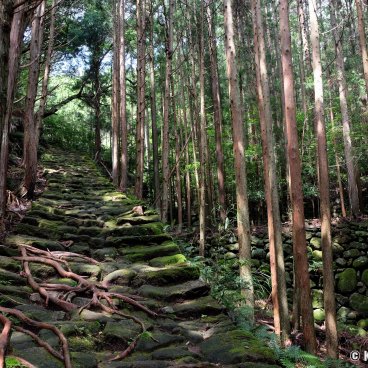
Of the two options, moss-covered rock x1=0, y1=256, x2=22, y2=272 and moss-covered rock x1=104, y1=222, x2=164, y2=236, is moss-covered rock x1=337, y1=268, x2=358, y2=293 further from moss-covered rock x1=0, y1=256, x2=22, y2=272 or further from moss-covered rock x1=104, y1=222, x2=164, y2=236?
moss-covered rock x1=0, y1=256, x2=22, y2=272

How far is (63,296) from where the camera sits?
3.77m

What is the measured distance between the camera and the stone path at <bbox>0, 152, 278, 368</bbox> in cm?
278

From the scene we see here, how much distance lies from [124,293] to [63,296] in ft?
2.15

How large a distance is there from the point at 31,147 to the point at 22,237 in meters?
3.44

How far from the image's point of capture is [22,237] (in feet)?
17.2

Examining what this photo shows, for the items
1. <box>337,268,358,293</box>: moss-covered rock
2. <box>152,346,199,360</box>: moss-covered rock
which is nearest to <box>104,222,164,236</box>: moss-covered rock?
<box>152,346,199,360</box>: moss-covered rock

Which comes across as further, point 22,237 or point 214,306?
point 22,237

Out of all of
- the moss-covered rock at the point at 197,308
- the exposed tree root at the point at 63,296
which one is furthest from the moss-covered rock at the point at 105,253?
the moss-covered rock at the point at 197,308

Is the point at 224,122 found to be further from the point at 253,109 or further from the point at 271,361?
the point at 271,361

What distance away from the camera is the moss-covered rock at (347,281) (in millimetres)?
11570

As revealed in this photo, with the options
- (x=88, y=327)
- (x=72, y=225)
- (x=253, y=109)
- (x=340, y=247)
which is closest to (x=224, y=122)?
(x=253, y=109)

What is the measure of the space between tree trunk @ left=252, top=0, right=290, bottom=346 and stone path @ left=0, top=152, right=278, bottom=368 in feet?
7.56

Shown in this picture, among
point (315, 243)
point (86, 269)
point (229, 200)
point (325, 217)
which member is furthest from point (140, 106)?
point (229, 200)

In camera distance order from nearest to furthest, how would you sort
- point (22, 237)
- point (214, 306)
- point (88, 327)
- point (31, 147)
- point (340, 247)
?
point (88, 327), point (214, 306), point (22, 237), point (31, 147), point (340, 247)
